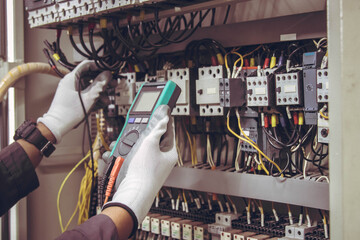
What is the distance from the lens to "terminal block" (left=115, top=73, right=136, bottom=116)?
1696 millimetres

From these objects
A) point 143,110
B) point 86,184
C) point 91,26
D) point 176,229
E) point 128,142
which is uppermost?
point 91,26

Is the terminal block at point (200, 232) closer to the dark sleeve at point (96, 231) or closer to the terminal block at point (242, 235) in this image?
the terminal block at point (242, 235)

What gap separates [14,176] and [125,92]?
21.6 inches

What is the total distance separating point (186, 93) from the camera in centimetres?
153

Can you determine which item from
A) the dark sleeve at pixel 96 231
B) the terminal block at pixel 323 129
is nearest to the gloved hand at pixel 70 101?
the dark sleeve at pixel 96 231

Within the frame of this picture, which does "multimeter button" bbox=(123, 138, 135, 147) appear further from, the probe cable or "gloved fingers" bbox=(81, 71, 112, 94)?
"gloved fingers" bbox=(81, 71, 112, 94)

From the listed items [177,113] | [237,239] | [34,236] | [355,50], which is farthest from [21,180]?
[355,50]

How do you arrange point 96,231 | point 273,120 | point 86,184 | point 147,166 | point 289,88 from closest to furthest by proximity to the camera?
point 96,231 → point 147,166 → point 289,88 → point 273,120 → point 86,184

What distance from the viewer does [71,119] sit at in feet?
5.47

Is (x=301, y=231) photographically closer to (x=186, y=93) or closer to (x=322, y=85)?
(x=322, y=85)

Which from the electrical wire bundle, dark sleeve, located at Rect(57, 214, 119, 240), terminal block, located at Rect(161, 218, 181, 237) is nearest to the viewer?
dark sleeve, located at Rect(57, 214, 119, 240)

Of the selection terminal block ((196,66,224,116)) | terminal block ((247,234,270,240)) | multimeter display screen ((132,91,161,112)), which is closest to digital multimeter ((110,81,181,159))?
multimeter display screen ((132,91,161,112))

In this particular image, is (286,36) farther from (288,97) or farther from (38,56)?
(38,56)

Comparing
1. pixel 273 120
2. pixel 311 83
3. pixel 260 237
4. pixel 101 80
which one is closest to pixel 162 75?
pixel 101 80
